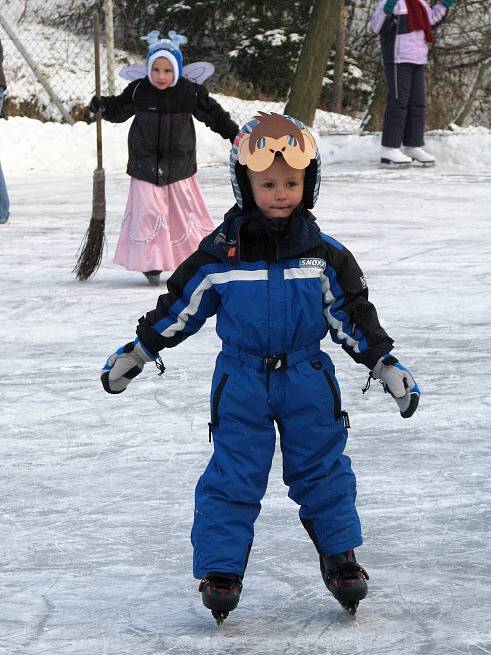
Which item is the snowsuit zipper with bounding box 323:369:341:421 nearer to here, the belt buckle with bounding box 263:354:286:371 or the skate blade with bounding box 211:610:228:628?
the belt buckle with bounding box 263:354:286:371

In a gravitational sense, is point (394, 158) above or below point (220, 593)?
below

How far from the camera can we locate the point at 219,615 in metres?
2.68

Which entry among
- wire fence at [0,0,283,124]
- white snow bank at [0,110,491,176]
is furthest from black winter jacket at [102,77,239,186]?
wire fence at [0,0,283,124]

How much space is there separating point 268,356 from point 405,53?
9.49 m

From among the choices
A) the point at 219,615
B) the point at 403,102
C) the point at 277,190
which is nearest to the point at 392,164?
the point at 403,102

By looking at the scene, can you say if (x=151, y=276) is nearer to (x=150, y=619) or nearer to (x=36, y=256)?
(x=36, y=256)

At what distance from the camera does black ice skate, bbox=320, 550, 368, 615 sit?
2.70m

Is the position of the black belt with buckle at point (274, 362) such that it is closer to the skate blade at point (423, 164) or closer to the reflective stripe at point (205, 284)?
the reflective stripe at point (205, 284)

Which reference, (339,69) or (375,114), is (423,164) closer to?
(375,114)

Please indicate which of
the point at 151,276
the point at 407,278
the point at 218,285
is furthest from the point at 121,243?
the point at 218,285

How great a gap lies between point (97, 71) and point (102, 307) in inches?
51.1

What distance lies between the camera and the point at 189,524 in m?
3.34

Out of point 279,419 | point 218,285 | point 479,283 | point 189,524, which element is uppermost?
point 218,285

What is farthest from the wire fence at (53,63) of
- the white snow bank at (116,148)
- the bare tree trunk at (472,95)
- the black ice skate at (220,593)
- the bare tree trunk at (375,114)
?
the black ice skate at (220,593)
